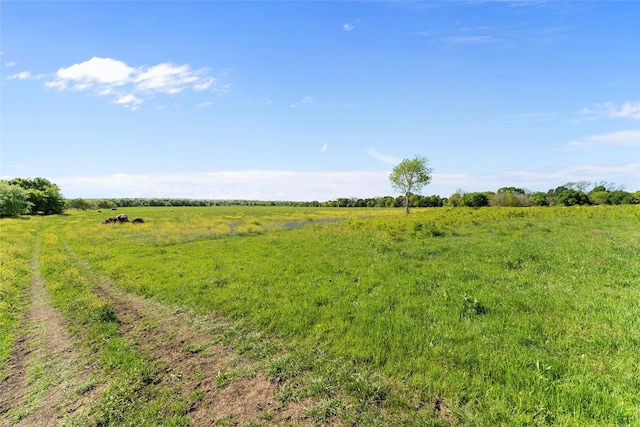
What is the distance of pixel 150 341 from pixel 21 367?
3.21 m

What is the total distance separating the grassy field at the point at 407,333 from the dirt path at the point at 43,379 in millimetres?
368

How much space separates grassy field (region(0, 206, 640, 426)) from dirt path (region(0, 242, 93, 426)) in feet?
1.21

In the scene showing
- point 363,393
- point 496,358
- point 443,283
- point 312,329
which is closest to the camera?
point 363,393

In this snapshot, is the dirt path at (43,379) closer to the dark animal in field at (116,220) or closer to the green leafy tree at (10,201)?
the dark animal in field at (116,220)

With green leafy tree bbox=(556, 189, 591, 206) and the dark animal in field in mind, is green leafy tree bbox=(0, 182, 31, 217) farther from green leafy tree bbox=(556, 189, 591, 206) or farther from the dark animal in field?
green leafy tree bbox=(556, 189, 591, 206)

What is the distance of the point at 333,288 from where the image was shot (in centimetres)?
1159

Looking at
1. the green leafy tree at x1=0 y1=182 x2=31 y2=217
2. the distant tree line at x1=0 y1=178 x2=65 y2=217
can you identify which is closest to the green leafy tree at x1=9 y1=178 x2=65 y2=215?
the distant tree line at x1=0 y1=178 x2=65 y2=217

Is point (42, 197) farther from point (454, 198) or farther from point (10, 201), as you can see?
point (454, 198)

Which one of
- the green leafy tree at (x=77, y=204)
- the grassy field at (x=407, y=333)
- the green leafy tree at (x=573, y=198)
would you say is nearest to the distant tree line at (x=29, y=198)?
the green leafy tree at (x=77, y=204)

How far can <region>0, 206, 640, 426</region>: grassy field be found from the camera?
5188mm

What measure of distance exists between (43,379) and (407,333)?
31.4ft

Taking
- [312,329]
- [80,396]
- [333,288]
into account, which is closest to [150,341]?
[80,396]

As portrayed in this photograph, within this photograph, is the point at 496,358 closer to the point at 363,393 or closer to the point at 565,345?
the point at 565,345

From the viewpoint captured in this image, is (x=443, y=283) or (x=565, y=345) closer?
(x=565, y=345)
